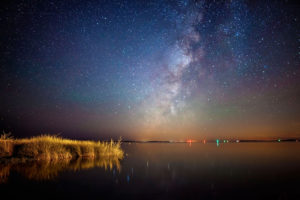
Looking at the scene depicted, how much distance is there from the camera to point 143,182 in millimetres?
11805

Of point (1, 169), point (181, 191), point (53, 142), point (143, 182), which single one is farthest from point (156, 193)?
point (53, 142)

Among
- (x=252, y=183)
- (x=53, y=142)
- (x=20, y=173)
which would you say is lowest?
(x=252, y=183)

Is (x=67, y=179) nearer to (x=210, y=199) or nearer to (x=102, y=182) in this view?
(x=102, y=182)

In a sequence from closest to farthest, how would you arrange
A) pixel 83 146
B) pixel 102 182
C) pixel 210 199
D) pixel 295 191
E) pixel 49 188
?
pixel 210 199, pixel 49 188, pixel 295 191, pixel 102 182, pixel 83 146

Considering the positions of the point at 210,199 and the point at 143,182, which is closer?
the point at 210,199

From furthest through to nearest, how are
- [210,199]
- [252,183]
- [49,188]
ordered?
[252,183]
[49,188]
[210,199]

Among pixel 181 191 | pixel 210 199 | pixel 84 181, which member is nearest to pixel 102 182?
pixel 84 181

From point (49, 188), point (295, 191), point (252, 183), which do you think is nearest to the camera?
point (49, 188)

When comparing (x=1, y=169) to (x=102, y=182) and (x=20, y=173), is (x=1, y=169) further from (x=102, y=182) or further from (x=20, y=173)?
(x=102, y=182)

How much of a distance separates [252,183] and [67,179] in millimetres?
11167

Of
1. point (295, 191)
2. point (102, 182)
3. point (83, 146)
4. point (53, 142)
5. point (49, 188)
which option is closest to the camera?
point (49, 188)

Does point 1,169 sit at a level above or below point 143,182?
above

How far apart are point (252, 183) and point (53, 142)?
55.7ft

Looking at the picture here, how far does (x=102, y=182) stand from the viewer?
10930 millimetres
